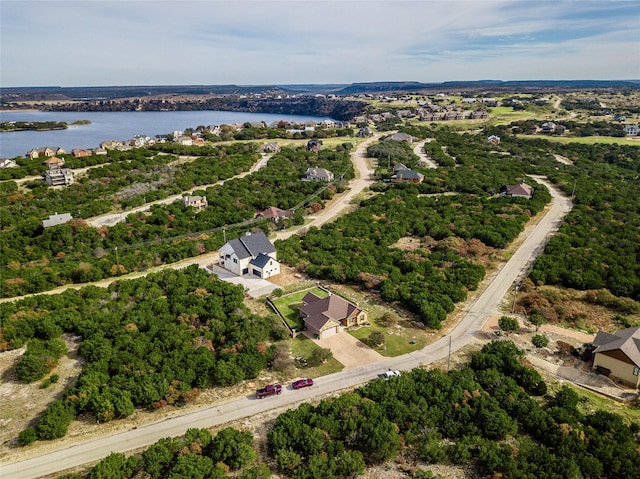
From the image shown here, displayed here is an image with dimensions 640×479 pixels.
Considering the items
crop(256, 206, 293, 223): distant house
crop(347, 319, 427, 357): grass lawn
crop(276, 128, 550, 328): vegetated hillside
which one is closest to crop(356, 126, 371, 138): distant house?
crop(276, 128, 550, 328): vegetated hillside

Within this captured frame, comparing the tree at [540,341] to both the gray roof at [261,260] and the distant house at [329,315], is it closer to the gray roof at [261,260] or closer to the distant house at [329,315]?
the distant house at [329,315]

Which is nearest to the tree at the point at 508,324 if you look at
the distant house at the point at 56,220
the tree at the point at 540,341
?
the tree at the point at 540,341

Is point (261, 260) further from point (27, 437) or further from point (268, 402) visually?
point (27, 437)

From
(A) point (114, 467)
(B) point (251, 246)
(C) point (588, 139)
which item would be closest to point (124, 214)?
(B) point (251, 246)

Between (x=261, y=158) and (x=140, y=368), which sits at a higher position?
(x=261, y=158)

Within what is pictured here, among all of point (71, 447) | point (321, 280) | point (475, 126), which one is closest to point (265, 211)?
point (321, 280)

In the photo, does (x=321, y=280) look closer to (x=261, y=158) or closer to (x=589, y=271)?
(x=589, y=271)
